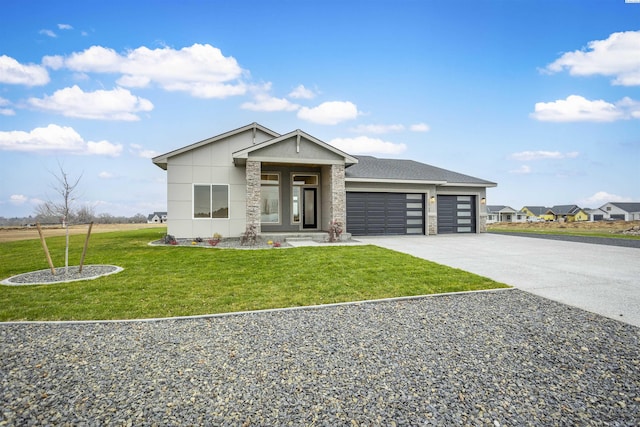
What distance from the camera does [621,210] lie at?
65.9 m

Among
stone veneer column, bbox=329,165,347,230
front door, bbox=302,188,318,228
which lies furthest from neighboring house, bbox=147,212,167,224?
stone veneer column, bbox=329,165,347,230

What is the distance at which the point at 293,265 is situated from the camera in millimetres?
8836

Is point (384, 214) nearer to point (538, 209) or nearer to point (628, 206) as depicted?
point (628, 206)

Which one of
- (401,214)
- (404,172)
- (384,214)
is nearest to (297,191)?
(384,214)

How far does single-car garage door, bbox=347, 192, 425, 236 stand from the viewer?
17.2 meters

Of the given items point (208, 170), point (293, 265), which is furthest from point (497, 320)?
point (208, 170)

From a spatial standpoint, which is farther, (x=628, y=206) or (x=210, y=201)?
(x=628, y=206)

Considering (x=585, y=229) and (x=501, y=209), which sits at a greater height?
(x=501, y=209)

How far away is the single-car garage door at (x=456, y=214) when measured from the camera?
1923cm

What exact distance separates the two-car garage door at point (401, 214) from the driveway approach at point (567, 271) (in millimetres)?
5291

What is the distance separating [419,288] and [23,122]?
19073 millimetres

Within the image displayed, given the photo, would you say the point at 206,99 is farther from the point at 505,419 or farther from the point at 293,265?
the point at 505,419

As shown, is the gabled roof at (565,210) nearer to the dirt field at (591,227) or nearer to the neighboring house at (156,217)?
the dirt field at (591,227)

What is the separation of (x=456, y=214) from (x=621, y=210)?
241 feet
